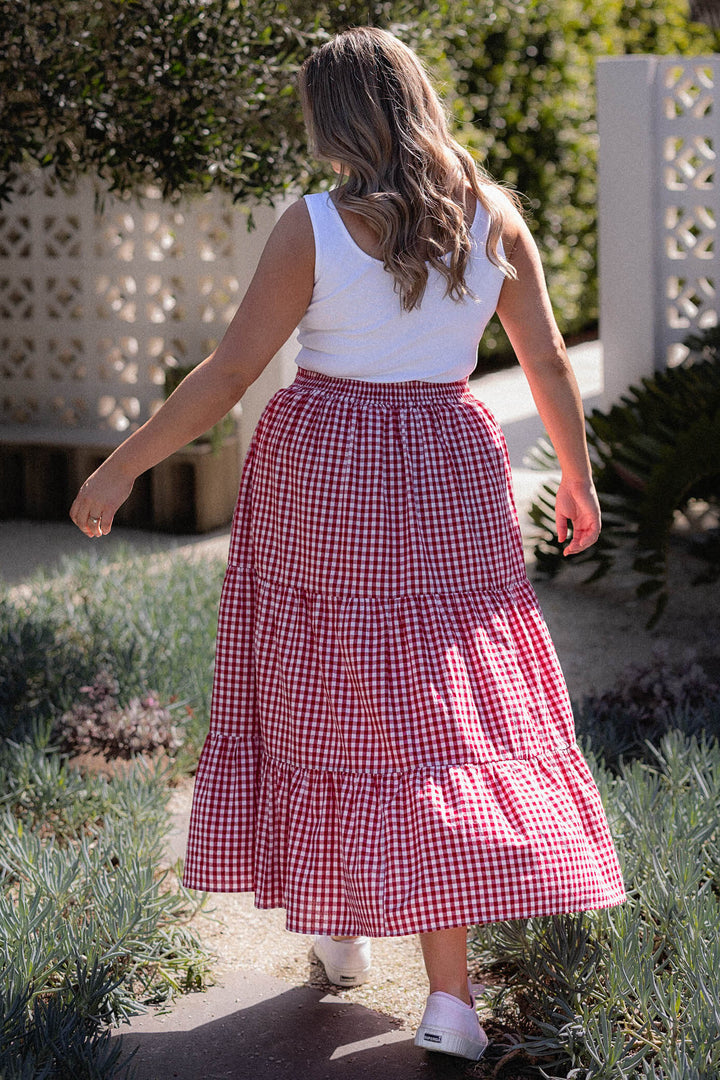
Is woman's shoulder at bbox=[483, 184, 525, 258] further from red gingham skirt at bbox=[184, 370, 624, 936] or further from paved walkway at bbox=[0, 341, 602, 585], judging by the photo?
paved walkway at bbox=[0, 341, 602, 585]

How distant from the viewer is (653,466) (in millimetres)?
4066

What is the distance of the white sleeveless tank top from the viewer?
6.53 feet

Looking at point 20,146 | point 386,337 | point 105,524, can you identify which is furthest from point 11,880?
point 20,146

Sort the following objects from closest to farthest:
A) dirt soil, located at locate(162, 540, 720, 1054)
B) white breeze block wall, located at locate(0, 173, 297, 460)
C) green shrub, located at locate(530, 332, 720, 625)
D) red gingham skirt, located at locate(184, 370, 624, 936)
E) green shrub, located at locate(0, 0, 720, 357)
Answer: red gingham skirt, located at locate(184, 370, 624, 936) < dirt soil, located at locate(162, 540, 720, 1054) < green shrub, located at locate(0, 0, 720, 357) < green shrub, located at locate(530, 332, 720, 625) < white breeze block wall, located at locate(0, 173, 297, 460)

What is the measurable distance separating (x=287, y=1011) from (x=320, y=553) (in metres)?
0.79

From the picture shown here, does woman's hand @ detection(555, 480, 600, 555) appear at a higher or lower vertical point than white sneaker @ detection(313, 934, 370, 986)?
higher

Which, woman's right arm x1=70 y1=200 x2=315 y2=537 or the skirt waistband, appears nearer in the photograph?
woman's right arm x1=70 y1=200 x2=315 y2=537

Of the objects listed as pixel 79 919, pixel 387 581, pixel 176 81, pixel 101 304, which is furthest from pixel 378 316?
pixel 101 304

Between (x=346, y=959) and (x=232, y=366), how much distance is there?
1.04 metres

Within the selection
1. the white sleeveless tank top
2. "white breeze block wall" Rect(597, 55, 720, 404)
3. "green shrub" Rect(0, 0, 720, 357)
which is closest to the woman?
the white sleeveless tank top

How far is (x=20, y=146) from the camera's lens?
128 inches

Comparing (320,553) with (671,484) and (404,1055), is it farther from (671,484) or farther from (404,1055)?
(671,484)

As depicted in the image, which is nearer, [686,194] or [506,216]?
[506,216]

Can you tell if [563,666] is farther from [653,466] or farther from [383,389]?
[383,389]
